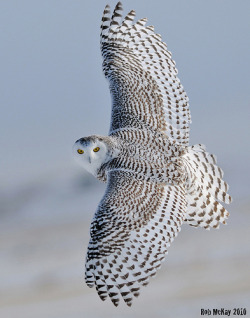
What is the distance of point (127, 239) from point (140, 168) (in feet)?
1.78

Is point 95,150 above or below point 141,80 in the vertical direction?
below

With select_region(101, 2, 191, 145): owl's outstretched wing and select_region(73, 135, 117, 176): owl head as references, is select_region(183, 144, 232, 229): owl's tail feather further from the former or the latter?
select_region(73, 135, 117, 176): owl head

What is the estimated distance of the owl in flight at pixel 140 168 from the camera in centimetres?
932

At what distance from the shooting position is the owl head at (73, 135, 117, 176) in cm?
960

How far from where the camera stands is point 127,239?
935 centimetres

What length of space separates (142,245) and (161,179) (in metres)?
0.53

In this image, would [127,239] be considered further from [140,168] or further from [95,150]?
[95,150]

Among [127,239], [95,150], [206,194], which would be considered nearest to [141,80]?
[95,150]

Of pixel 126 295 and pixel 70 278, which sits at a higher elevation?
pixel 70 278

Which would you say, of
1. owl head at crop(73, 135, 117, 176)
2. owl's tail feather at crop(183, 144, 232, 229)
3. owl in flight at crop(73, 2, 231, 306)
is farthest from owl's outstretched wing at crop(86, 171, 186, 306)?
owl's tail feather at crop(183, 144, 232, 229)

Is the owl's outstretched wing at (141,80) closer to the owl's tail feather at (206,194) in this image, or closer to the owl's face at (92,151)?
the owl's tail feather at (206,194)

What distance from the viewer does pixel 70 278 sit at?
11.3 meters

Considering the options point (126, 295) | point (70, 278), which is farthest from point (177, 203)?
A: point (70, 278)

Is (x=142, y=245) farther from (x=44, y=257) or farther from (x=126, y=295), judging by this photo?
(x=44, y=257)
